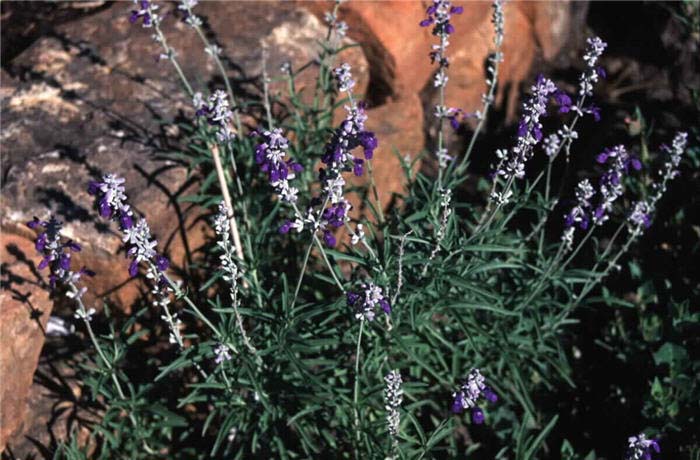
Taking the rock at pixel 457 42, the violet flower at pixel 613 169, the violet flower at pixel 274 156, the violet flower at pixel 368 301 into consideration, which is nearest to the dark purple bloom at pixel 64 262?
the violet flower at pixel 274 156

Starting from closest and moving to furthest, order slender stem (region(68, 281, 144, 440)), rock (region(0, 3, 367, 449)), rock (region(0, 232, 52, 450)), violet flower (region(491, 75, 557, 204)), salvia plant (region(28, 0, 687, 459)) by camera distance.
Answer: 1. violet flower (region(491, 75, 557, 204))
2. salvia plant (region(28, 0, 687, 459))
3. slender stem (region(68, 281, 144, 440))
4. rock (region(0, 232, 52, 450))
5. rock (region(0, 3, 367, 449))

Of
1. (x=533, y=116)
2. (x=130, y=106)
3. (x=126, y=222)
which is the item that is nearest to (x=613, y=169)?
(x=533, y=116)

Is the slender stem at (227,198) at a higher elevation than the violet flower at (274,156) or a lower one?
lower

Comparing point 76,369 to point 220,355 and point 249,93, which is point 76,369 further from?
point 249,93

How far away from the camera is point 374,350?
432cm

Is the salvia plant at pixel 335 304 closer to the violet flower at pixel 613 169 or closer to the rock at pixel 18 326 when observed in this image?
the violet flower at pixel 613 169

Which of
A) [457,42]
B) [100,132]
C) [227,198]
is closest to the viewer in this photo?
[227,198]

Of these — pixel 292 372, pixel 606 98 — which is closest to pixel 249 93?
pixel 292 372

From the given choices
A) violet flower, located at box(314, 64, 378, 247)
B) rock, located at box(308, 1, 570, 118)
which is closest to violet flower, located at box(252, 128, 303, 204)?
violet flower, located at box(314, 64, 378, 247)

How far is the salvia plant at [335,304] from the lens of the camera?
375 centimetres

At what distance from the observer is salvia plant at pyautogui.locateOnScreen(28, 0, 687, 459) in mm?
3752

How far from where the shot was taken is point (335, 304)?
399cm

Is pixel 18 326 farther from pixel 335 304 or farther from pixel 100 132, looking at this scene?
pixel 335 304

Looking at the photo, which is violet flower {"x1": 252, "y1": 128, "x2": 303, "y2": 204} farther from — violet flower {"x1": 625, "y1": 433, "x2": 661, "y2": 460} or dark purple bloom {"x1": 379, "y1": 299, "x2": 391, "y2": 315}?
violet flower {"x1": 625, "y1": 433, "x2": 661, "y2": 460}
